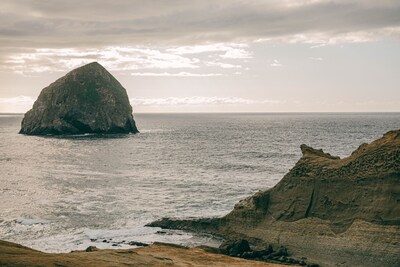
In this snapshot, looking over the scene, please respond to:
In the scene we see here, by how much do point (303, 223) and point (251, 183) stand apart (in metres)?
27.9

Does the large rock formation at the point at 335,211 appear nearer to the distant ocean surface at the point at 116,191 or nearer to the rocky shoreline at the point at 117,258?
the distant ocean surface at the point at 116,191

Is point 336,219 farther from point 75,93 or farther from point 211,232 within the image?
point 75,93

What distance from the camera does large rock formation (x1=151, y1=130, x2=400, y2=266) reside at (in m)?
26.7

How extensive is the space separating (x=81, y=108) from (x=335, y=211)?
142810mm

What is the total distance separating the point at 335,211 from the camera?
29.0 m

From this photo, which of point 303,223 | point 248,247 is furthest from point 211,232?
point 303,223

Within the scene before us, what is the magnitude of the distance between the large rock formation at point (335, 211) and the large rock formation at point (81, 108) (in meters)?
137

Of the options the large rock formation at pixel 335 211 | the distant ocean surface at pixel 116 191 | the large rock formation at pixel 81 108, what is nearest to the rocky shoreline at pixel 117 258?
the large rock formation at pixel 335 211

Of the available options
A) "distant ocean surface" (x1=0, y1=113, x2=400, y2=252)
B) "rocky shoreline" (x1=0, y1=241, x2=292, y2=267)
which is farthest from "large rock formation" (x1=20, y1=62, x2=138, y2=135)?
"rocky shoreline" (x1=0, y1=241, x2=292, y2=267)

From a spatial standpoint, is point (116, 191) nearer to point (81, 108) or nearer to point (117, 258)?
point (117, 258)

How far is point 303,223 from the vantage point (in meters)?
29.9

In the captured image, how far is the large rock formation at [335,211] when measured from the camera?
26.7 metres

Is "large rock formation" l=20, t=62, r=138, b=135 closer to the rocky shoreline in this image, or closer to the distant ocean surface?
the distant ocean surface

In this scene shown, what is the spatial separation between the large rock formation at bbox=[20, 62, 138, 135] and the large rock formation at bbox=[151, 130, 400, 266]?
137m
